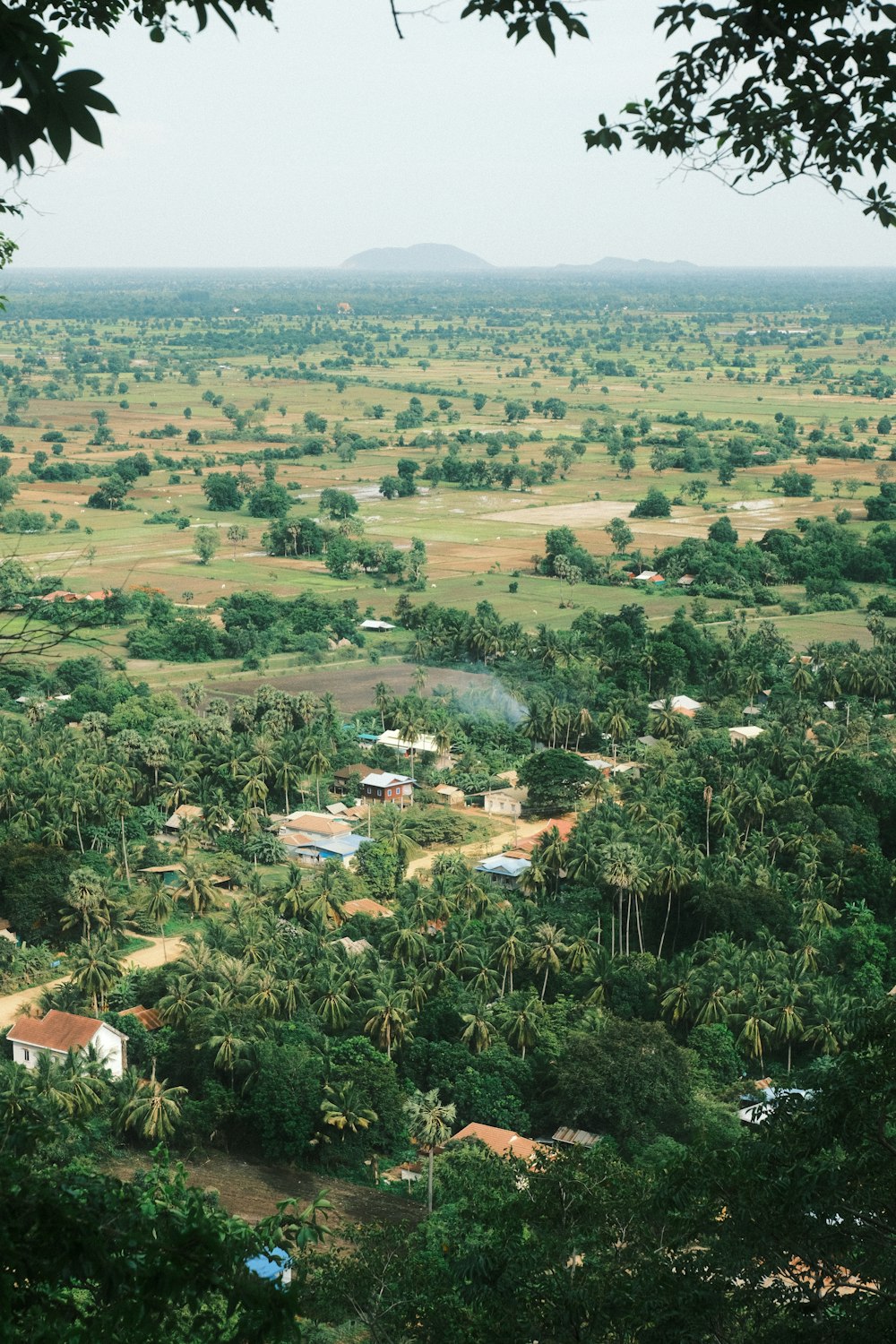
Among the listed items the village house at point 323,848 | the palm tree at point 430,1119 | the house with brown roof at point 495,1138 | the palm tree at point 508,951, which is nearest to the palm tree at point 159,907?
the village house at point 323,848

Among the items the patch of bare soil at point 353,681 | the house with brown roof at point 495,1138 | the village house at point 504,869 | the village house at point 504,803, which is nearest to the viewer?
the house with brown roof at point 495,1138

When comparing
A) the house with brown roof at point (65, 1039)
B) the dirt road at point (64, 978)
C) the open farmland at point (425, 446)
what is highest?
the open farmland at point (425, 446)

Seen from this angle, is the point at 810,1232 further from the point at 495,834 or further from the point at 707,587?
the point at 707,587

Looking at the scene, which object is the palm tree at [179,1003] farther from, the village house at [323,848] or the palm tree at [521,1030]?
the village house at [323,848]

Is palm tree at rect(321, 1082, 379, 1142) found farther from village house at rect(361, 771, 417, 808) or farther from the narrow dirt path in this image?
village house at rect(361, 771, 417, 808)

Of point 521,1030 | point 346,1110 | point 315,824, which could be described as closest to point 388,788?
point 315,824

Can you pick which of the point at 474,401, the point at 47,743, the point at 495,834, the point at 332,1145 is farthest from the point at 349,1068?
the point at 474,401
